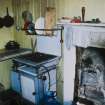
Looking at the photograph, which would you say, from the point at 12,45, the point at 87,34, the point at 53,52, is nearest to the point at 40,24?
the point at 53,52

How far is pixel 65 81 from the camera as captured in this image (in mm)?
2240

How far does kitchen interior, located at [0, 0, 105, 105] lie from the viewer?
6.44 ft

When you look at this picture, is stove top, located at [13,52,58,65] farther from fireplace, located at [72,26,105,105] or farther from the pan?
the pan

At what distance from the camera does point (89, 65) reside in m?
2.04

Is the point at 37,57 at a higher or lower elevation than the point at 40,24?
lower

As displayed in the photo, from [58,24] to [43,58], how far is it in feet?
1.38

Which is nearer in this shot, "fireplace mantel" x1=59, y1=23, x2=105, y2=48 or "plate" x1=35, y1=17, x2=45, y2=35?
"fireplace mantel" x1=59, y1=23, x2=105, y2=48

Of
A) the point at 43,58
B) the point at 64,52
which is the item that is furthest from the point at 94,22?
the point at 43,58

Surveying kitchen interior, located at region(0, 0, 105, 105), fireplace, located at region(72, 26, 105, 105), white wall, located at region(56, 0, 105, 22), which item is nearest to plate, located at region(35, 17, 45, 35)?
kitchen interior, located at region(0, 0, 105, 105)

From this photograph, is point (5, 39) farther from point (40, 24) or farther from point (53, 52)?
point (53, 52)

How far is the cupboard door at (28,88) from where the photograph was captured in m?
2.22

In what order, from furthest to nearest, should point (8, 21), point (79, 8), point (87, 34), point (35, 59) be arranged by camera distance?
point (8, 21)
point (35, 59)
point (79, 8)
point (87, 34)

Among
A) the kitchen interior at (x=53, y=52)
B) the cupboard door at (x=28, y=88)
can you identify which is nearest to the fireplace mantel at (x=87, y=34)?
the kitchen interior at (x=53, y=52)

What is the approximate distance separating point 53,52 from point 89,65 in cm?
50
